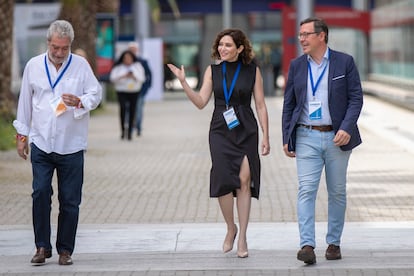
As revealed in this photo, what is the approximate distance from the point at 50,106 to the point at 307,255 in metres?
2.09

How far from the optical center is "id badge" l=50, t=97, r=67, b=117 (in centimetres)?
839

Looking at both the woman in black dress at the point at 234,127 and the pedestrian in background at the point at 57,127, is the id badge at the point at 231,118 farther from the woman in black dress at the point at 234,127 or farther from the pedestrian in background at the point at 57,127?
the pedestrian in background at the point at 57,127

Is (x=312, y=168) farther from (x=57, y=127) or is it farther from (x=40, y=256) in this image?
(x=40, y=256)

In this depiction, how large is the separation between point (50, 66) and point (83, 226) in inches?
90.6

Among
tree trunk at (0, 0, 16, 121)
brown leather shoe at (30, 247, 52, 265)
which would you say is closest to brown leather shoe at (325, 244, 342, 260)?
brown leather shoe at (30, 247, 52, 265)

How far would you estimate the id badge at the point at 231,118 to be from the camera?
8727mm

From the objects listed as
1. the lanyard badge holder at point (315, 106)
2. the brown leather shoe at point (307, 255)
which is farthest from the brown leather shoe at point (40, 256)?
the lanyard badge holder at point (315, 106)

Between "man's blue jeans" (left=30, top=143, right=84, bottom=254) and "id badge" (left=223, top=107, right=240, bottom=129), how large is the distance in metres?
1.09

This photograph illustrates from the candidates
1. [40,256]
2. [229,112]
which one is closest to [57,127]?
[40,256]

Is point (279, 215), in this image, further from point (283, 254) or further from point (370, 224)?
point (283, 254)

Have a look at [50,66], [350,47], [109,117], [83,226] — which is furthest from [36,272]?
[350,47]

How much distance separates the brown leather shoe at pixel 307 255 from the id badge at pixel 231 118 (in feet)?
3.58

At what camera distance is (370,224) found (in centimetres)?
1028

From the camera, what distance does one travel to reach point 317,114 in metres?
8.33
